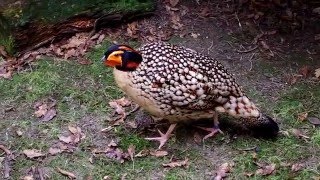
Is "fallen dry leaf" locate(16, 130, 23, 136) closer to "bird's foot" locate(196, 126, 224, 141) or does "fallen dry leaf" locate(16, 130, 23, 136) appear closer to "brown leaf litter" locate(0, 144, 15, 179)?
"brown leaf litter" locate(0, 144, 15, 179)

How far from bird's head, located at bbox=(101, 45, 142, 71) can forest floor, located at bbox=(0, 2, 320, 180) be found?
73 centimetres

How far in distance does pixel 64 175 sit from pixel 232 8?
9.79ft

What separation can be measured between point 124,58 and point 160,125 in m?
0.87

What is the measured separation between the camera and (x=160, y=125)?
5.17 metres

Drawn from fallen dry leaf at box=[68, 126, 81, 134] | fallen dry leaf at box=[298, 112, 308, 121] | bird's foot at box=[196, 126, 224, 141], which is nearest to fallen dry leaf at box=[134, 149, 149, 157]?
bird's foot at box=[196, 126, 224, 141]

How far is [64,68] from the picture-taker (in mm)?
5902

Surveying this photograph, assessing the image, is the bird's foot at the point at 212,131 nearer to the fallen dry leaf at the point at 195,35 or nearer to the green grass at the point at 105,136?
the green grass at the point at 105,136

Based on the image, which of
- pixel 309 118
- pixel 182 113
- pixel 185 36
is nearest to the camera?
pixel 182 113

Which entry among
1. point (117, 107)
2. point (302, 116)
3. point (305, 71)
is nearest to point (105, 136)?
point (117, 107)

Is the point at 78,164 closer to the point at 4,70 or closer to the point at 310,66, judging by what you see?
the point at 4,70

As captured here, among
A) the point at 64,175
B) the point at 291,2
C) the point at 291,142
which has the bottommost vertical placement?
the point at 64,175

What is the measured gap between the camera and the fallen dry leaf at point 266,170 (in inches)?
181

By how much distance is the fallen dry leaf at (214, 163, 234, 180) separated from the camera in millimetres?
4605

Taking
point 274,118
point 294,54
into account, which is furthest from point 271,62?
point 274,118
